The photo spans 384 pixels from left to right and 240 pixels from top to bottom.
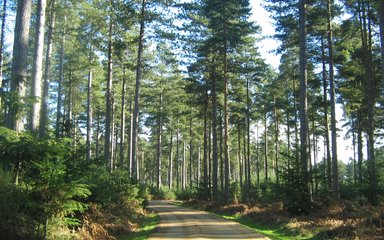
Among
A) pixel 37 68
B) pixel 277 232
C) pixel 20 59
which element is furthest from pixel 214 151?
pixel 20 59

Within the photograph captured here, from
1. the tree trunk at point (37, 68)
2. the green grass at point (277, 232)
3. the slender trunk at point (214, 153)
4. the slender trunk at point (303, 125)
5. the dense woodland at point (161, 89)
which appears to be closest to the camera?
the dense woodland at point (161, 89)

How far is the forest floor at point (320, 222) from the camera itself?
424 inches

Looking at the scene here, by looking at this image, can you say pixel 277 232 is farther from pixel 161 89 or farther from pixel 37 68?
pixel 161 89

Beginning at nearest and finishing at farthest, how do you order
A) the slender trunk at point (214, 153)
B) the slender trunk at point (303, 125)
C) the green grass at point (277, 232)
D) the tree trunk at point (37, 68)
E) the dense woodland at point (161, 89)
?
the dense woodland at point (161, 89) → the green grass at point (277, 232) → the tree trunk at point (37, 68) → the slender trunk at point (303, 125) → the slender trunk at point (214, 153)

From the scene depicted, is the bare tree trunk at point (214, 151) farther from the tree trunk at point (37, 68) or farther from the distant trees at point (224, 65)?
the tree trunk at point (37, 68)

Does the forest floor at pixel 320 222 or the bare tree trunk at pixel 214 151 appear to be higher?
the bare tree trunk at pixel 214 151

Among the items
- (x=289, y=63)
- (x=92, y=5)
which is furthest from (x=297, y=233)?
(x=289, y=63)

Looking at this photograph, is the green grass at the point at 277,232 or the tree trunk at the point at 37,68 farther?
the tree trunk at the point at 37,68

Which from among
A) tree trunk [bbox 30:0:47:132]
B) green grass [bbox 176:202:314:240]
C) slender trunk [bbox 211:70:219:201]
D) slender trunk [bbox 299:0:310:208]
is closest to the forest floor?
green grass [bbox 176:202:314:240]

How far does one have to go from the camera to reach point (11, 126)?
10133 millimetres

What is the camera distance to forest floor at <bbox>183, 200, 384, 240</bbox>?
35.3 ft

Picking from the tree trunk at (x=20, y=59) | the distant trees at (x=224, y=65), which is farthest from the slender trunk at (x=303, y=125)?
the tree trunk at (x=20, y=59)

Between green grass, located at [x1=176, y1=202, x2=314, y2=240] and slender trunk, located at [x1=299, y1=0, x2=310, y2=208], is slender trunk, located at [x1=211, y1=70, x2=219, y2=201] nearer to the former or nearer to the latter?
green grass, located at [x1=176, y1=202, x2=314, y2=240]

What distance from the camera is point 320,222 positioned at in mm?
13977
